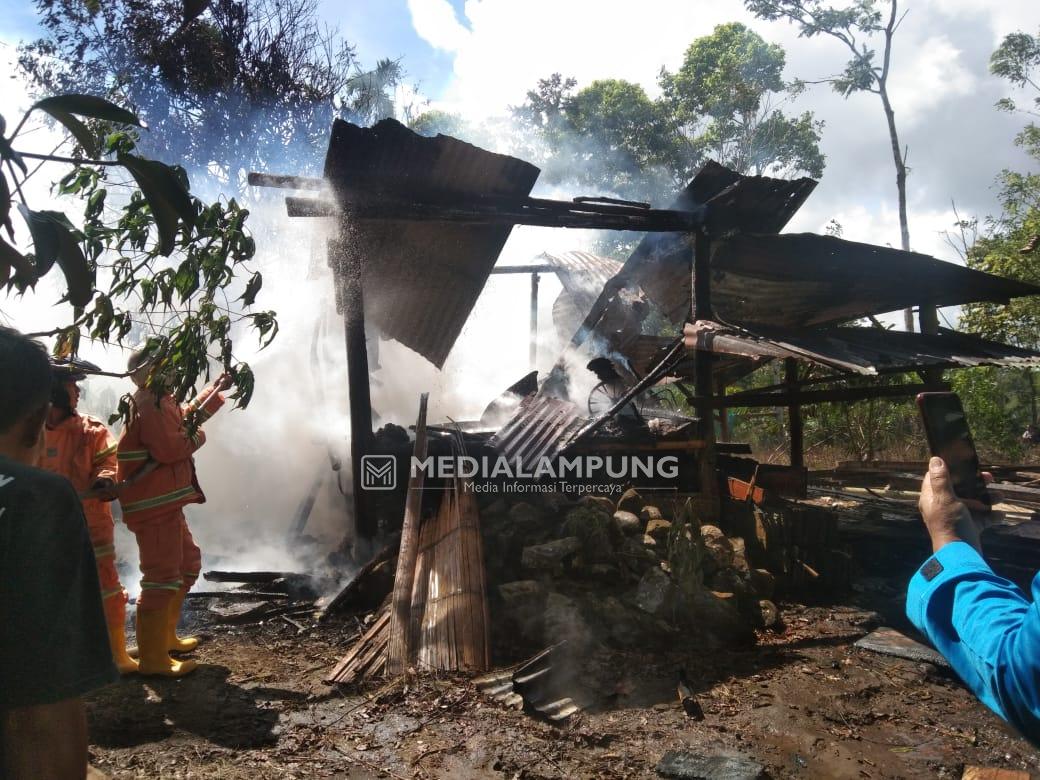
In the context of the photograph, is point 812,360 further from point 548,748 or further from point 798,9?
point 798,9

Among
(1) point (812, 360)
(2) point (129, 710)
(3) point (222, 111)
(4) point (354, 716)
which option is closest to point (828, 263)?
(1) point (812, 360)

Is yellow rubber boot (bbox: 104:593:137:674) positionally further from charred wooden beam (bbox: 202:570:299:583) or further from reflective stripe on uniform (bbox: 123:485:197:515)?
charred wooden beam (bbox: 202:570:299:583)

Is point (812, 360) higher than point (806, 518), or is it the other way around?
point (812, 360)

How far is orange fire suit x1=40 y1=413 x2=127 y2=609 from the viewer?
3.96 meters

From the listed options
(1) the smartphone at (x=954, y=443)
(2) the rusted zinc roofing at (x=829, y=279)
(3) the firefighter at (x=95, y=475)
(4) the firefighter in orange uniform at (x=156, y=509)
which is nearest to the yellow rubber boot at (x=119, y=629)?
(3) the firefighter at (x=95, y=475)

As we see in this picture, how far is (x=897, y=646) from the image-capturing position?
429 centimetres

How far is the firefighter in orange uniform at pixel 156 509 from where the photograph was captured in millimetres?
3979

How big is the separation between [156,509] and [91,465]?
0.59m

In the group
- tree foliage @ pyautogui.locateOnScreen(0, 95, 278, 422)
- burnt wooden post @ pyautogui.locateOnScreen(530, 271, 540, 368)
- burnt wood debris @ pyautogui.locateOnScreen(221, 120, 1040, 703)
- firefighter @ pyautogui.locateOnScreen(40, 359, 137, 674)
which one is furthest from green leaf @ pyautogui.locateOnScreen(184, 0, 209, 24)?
burnt wooden post @ pyautogui.locateOnScreen(530, 271, 540, 368)

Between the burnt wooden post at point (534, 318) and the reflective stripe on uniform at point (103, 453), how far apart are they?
671 centimetres

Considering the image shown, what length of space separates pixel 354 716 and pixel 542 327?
28.8ft

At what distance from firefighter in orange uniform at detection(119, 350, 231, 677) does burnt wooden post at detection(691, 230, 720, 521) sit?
14.5 ft

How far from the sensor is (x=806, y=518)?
5766mm

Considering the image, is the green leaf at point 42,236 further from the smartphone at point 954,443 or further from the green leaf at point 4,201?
the smartphone at point 954,443
